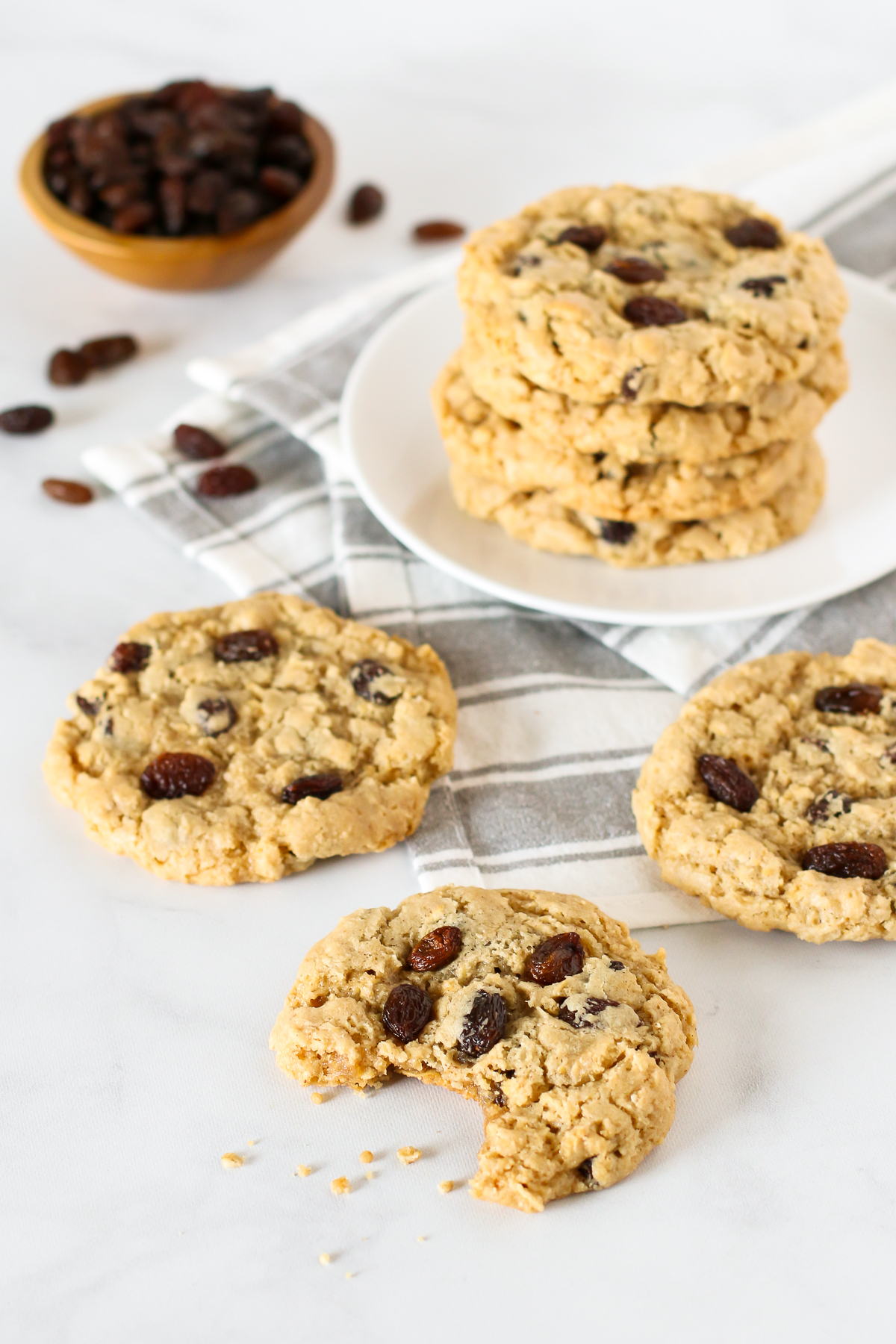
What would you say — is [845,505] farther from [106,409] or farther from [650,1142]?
[106,409]

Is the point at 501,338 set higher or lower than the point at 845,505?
higher

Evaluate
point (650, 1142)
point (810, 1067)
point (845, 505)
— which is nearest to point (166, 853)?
point (650, 1142)

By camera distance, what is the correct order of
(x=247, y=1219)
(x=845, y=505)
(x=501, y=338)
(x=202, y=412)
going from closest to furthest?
(x=247, y=1219) → (x=501, y=338) → (x=845, y=505) → (x=202, y=412)

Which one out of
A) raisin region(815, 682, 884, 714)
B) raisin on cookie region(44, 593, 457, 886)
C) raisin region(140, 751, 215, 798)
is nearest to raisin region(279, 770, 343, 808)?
raisin on cookie region(44, 593, 457, 886)

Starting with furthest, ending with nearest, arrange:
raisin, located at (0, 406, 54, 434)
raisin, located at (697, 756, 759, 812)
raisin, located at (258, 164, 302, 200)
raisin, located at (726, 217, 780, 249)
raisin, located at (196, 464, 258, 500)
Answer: raisin, located at (258, 164, 302, 200) → raisin, located at (0, 406, 54, 434) → raisin, located at (196, 464, 258, 500) → raisin, located at (726, 217, 780, 249) → raisin, located at (697, 756, 759, 812)

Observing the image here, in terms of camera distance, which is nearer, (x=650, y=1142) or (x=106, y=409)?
(x=650, y=1142)

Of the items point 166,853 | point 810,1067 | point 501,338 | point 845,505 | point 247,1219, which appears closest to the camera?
point 247,1219

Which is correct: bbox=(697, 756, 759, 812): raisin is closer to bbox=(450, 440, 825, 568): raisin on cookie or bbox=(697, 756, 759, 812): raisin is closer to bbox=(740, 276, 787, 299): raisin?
bbox=(450, 440, 825, 568): raisin on cookie
